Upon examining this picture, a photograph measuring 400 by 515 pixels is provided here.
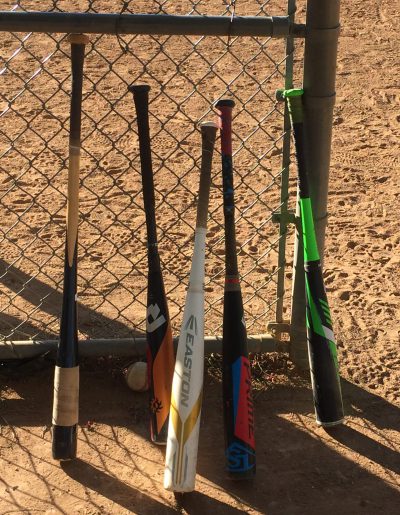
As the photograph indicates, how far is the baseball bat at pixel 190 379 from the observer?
2945 millimetres

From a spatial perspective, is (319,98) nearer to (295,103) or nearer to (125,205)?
(295,103)

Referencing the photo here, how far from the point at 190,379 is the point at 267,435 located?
0.49 meters

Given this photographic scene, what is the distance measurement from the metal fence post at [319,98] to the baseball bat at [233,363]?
1.10 feet

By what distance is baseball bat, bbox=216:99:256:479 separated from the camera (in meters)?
3.06

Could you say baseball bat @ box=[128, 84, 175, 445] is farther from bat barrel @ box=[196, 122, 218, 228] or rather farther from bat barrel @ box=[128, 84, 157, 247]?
bat barrel @ box=[196, 122, 218, 228]

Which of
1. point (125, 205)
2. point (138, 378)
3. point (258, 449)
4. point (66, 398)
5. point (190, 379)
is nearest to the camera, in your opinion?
point (190, 379)

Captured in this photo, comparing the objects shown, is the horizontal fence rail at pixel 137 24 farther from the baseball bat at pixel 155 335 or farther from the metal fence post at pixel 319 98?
the baseball bat at pixel 155 335

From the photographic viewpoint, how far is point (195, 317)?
304cm

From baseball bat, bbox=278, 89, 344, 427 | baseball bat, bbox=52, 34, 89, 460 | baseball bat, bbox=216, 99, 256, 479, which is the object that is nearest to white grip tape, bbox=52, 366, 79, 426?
baseball bat, bbox=52, 34, 89, 460

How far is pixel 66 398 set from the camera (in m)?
3.11

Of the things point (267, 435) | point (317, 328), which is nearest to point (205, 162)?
point (317, 328)

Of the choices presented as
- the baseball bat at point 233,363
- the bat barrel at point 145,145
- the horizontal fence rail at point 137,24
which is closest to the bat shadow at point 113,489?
the baseball bat at point 233,363

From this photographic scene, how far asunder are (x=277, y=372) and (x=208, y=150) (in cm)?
108

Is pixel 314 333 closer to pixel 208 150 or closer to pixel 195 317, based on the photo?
pixel 195 317
